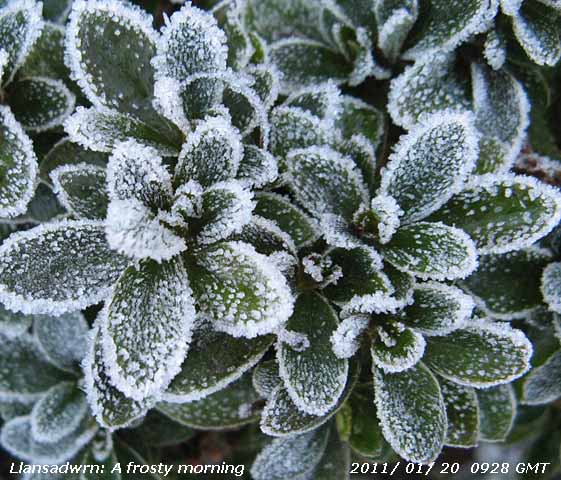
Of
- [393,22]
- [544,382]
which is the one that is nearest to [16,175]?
[393,22]

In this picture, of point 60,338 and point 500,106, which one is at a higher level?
point 500,106

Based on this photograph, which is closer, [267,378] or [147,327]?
[147,327]

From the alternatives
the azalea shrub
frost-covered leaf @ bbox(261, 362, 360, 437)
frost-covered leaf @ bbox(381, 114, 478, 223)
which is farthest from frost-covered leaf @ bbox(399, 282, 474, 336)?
frost-covered leaf @ bbox(261, 362, 360, 437)

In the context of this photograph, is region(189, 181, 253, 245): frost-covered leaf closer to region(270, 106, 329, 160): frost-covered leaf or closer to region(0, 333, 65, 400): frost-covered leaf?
region(270, 106, 329, 160): frost-covered leaf

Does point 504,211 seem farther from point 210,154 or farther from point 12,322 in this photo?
point 12,322

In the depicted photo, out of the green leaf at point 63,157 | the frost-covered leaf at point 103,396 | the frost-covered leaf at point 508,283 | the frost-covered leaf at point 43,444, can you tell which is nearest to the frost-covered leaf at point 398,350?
the frost-covered leaf at point 508,283

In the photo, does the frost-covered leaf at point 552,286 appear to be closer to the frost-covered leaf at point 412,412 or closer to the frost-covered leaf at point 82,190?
the frost-covered leaf at point 412,412
